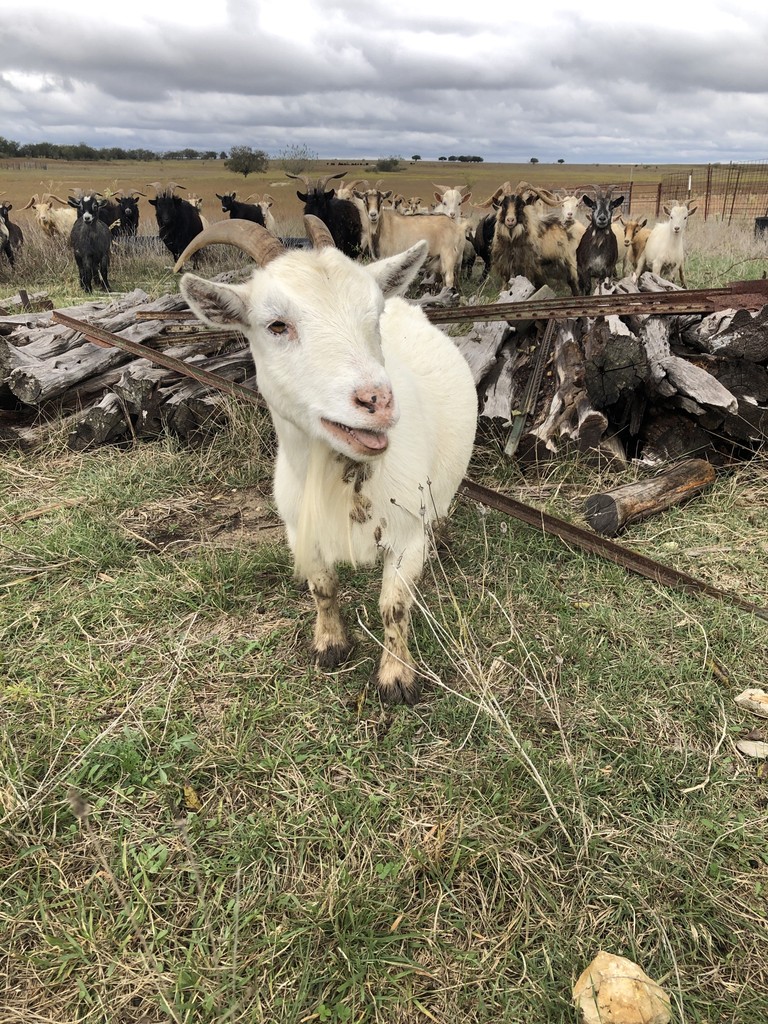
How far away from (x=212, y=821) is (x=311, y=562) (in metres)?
1.06

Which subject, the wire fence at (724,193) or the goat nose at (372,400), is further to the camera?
the wire fence at (724,193)

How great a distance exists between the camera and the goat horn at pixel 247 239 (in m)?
2.53

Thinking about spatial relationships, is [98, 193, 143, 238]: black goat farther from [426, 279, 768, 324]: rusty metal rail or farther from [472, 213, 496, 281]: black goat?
[426, 279, 768, 324]: rusty metal rail

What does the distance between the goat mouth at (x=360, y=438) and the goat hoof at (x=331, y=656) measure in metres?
1.19

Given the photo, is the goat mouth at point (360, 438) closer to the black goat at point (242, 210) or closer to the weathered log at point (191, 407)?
the weathered log at point (191, 407)

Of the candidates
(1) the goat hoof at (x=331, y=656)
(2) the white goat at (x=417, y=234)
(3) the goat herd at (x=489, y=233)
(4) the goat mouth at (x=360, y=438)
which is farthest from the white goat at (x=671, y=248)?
(4) the goat mouth at (x=360, y=438)

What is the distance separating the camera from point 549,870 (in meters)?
2.08

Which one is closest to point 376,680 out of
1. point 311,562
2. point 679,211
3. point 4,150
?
point 311,562

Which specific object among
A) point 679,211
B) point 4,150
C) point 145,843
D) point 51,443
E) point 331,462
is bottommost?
point 145,843

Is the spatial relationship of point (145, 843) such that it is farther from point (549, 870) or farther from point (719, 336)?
point (719, 336)

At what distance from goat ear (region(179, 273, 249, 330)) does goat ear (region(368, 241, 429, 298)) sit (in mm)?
557

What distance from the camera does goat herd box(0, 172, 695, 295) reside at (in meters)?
10.3

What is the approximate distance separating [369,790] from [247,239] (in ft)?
7.06

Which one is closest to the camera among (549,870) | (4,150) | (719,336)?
(549,870)
